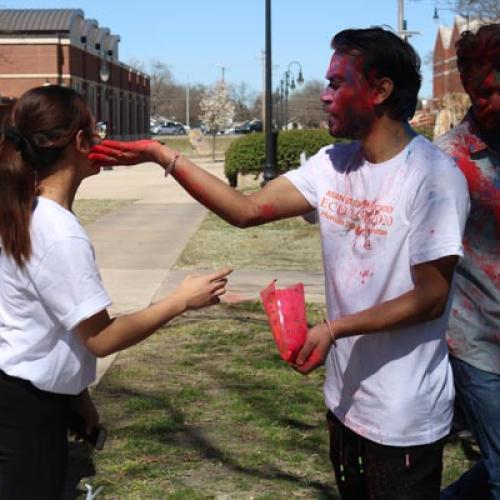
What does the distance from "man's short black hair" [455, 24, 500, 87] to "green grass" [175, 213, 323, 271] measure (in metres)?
7.67

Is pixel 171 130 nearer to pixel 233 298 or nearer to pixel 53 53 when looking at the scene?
pixel 53 53

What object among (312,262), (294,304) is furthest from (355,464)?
(312,262)

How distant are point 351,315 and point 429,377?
274 mm

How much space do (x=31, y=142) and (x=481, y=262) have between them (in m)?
1.38

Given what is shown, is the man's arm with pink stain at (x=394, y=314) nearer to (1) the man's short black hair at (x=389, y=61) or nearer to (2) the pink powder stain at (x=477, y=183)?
(1) the man's short black hair at (x=389, y=61)

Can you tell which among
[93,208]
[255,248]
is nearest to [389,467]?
[255,248]

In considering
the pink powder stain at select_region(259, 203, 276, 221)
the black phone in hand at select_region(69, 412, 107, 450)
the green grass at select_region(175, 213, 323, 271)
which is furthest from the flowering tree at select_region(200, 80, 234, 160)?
the pink powder stain at select_region(259, 203, 276, 221)

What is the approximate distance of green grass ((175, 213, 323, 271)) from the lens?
1098 centimetres

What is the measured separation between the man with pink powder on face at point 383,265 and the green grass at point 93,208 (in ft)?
42.5

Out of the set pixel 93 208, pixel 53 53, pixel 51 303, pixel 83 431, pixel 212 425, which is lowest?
pixel 212 425

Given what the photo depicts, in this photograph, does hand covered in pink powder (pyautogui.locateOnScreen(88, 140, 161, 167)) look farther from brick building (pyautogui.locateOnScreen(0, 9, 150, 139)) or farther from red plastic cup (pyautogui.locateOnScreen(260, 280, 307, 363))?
brick building (pyautogui.locateOnScreen(0, 9, 150, 139))

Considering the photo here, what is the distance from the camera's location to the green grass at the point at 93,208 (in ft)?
52.8

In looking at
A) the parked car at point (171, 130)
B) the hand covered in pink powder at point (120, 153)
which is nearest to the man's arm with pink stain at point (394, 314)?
the hand covered in pink powder at point (120, 153)

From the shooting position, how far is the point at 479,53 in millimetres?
2896
